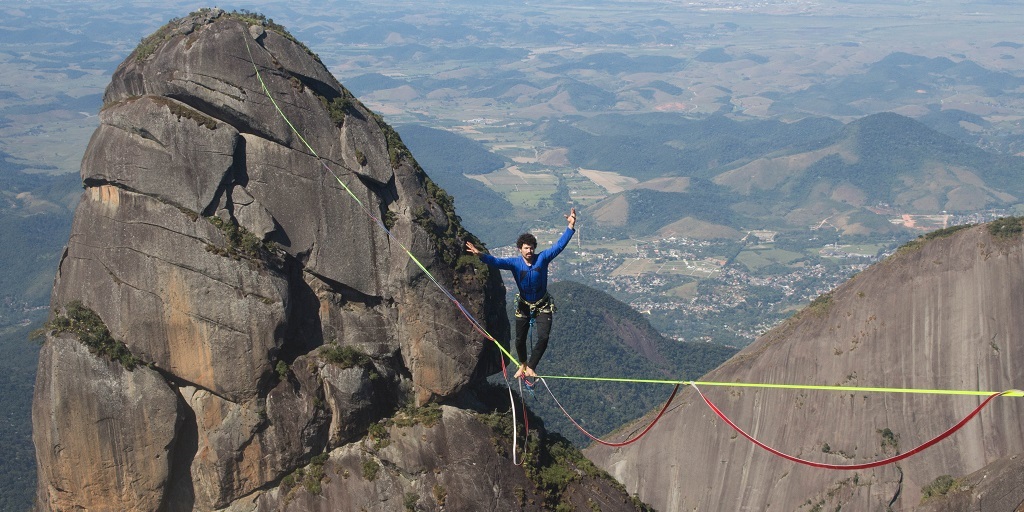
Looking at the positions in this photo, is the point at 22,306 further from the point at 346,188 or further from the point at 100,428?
the point at 346,188

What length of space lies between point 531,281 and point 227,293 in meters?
11.1

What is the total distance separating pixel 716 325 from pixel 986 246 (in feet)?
327

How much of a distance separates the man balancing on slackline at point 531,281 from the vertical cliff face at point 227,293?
8.73m

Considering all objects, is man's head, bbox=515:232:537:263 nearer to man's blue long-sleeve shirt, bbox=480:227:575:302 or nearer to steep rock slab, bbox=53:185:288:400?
man's blue long-sleeve shirt, bbox=480:227:575:302

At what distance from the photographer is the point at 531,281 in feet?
69.8

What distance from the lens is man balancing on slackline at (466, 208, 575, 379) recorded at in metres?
20.5

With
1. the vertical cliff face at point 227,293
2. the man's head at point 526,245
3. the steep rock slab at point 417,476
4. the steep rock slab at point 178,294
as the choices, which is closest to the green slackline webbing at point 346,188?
the vertical cliff face at point 227,293

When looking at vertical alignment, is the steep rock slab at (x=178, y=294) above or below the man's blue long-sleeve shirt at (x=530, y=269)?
below

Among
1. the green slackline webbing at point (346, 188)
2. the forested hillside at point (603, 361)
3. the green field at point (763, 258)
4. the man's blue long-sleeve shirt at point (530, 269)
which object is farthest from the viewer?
the green field at point (763, 258)

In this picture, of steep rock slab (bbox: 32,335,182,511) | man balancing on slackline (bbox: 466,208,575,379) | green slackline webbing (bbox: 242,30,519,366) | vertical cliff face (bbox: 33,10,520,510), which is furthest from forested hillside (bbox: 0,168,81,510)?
man balancing on slackline (bbox: 466,208,575,379)

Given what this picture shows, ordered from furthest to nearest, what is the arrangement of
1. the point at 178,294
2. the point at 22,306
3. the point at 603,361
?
the point at 22,306, the point at 603,361, the point at 178,294

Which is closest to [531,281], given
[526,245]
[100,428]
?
[526,245]

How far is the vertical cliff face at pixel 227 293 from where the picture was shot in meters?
27.8

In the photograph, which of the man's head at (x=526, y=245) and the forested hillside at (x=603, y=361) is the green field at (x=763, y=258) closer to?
the forested hillside at (x=603, y=361)
